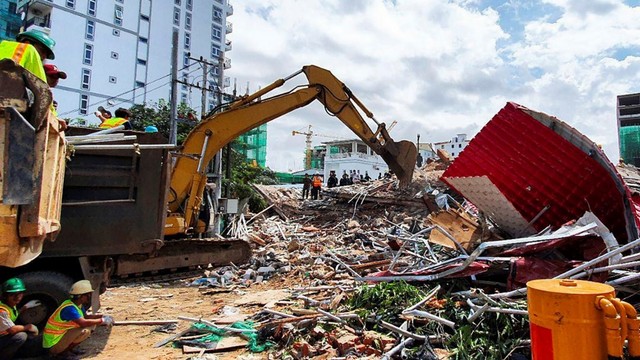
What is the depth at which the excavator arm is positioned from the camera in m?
7.92

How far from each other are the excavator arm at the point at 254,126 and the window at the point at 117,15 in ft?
136

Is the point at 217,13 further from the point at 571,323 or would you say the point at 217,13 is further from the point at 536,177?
the point at 571,323

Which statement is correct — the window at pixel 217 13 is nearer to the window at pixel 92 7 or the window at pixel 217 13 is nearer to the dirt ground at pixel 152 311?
the window at pixel 92 7

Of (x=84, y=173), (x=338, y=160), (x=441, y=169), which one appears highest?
(x=338, y=160)

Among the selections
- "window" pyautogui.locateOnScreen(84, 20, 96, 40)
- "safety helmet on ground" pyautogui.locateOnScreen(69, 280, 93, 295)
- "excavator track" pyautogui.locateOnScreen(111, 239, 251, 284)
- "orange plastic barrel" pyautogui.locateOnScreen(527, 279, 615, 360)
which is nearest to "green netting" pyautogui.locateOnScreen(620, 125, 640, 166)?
"excavator track" pyautogui.locateOnScreen(111, 239, 251, 284)

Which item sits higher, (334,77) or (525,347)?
(334,77)

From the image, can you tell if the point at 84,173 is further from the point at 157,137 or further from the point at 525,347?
the point at 525,347

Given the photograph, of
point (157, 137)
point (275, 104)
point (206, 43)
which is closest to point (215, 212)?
point (275, 104)

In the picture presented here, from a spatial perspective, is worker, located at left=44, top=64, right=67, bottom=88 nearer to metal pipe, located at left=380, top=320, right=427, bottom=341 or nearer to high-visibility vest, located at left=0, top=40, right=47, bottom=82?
high-visibility vest, located at left=0, top=40, right=47, bottom=82

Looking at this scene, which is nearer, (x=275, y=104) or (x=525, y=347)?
(x=525, y=347)

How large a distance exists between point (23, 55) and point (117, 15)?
46.6 metres

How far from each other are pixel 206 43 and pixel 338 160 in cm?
2342

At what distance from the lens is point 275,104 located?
328 inches

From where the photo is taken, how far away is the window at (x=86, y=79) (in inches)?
A: 1549
